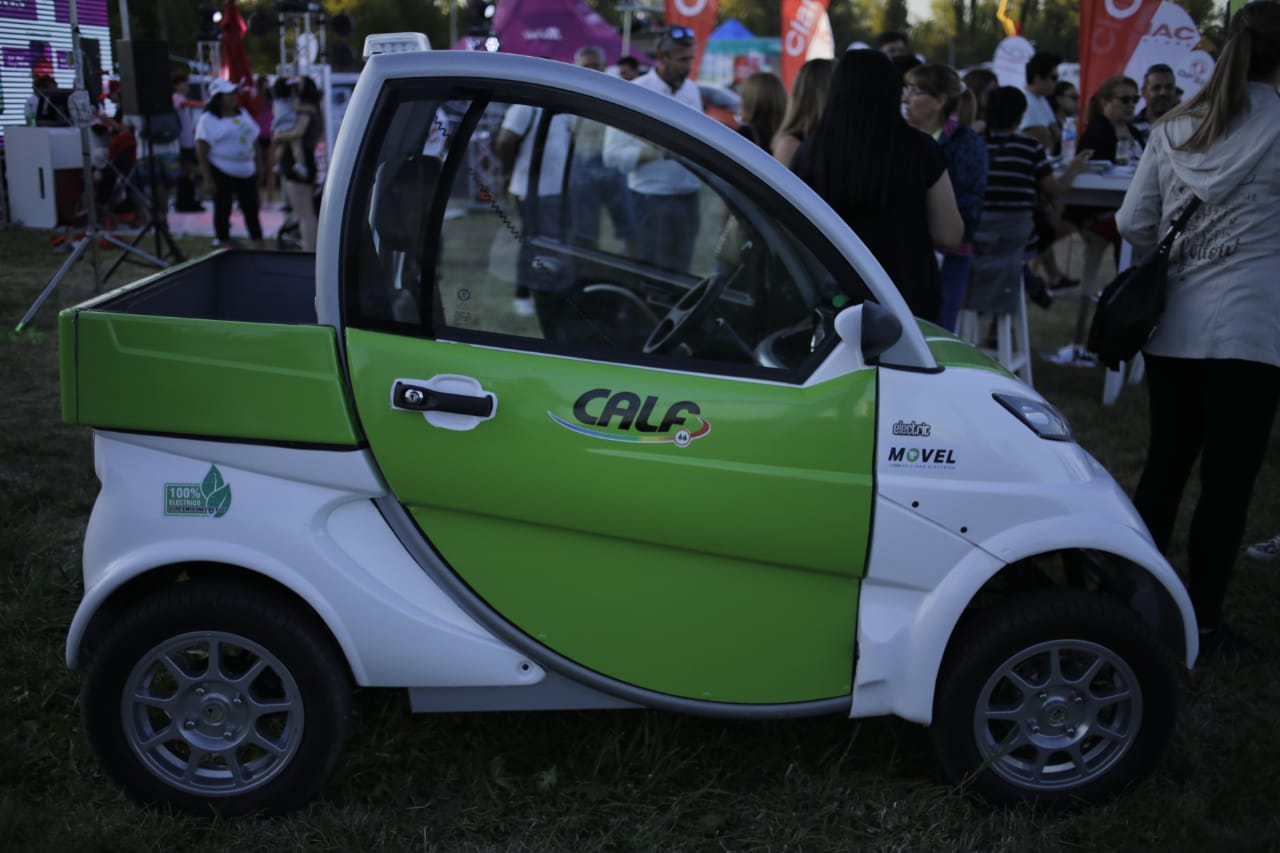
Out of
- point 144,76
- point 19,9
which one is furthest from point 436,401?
point 19,9

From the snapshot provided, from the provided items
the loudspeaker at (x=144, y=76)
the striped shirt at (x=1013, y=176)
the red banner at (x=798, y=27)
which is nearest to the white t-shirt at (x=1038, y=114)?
the striped shirt at (x=1013, y=176)

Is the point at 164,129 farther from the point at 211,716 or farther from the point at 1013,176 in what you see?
the point at 211,716

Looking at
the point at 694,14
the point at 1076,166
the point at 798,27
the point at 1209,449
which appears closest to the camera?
the point at 1209,449

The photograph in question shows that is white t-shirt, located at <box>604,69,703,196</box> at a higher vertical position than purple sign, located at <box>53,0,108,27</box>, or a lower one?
lower

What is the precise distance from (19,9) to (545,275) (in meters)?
9.11

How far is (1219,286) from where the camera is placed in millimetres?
3455

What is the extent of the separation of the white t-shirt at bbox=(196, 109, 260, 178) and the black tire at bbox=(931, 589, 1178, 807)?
1057 cm

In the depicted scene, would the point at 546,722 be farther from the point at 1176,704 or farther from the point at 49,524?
the point at 49,524

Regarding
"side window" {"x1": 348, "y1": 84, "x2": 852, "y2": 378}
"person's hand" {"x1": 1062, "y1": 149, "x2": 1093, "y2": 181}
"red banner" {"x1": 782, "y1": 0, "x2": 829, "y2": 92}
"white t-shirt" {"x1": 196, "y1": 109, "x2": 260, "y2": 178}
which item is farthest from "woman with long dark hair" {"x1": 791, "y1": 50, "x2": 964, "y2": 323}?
"red banner" {"x1": 782, "y1": 0, "x2": 829, "y2": 92}

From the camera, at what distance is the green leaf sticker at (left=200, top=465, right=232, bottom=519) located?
2.56 m

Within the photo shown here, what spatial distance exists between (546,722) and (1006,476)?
1.40 metres

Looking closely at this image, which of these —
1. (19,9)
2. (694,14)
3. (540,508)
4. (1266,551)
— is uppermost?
(694,14)

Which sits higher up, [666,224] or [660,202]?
[660,202]

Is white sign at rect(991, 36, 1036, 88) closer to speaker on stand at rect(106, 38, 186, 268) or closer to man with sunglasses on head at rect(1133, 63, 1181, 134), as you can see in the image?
man with sunglasses on head at rect(1133, 63, 1181, 134)
